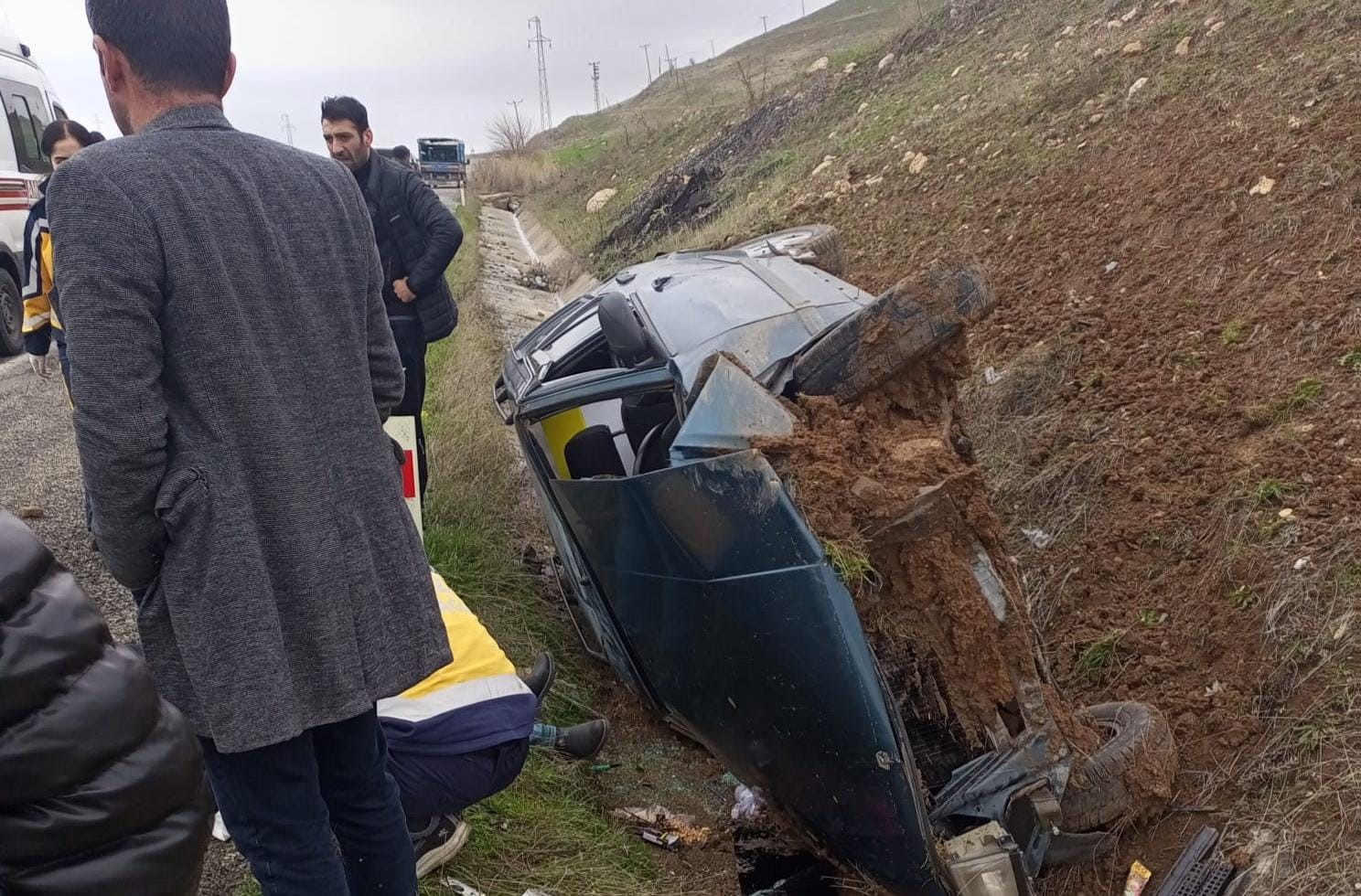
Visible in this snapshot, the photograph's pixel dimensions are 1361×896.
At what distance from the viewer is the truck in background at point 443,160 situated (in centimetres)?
3522

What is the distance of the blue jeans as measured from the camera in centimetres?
185

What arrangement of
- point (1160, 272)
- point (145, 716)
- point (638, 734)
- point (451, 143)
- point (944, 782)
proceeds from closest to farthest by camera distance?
point (145, 716)
point (944, 782)
point (638, 734)
point (1160, 272)
point (451, 143)

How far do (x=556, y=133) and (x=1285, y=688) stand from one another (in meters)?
55.9

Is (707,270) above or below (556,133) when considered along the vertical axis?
below

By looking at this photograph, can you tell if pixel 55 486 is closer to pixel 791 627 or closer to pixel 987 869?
pixel 791 627

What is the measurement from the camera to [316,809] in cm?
191

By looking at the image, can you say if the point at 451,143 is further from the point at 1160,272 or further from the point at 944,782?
the point at 944,782

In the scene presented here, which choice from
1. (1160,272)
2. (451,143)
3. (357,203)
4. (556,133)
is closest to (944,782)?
(357,203)

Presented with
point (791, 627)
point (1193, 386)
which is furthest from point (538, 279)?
point (791, 627)

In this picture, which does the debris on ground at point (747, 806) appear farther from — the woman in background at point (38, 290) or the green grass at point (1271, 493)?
the woman in background at point (38, 290)

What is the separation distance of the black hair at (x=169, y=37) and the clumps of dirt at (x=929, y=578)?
1.39 meters

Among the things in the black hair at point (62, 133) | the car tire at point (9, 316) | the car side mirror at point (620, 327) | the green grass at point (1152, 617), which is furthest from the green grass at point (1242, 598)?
the car tire at point (9, 316)

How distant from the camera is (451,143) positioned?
36250 millimetres

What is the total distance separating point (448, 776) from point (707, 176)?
46.0 feet
